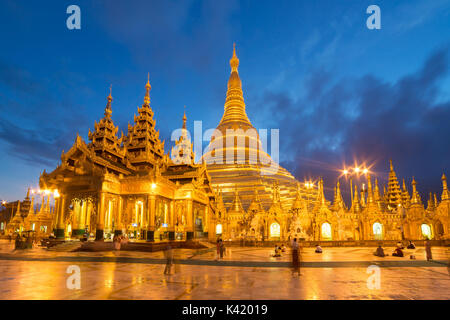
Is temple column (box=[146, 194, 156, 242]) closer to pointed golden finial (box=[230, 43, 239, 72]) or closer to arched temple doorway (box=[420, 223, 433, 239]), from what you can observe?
arched temple doorway (box=[420, 223, 433, 239])

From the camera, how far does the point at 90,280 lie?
9023mm

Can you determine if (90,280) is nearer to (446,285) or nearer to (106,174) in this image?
(446,285)

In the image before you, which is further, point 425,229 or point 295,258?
point 425,229

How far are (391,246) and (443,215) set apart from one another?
42.3 feet

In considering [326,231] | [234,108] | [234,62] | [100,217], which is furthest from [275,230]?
[234,62]

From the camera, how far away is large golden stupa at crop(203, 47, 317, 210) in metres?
56.6

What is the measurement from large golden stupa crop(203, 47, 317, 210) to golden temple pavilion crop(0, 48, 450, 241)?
44cm

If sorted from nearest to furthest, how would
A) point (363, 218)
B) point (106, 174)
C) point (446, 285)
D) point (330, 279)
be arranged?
point (446, 285), point (330, 279), point (106, 174), point (363, 218)

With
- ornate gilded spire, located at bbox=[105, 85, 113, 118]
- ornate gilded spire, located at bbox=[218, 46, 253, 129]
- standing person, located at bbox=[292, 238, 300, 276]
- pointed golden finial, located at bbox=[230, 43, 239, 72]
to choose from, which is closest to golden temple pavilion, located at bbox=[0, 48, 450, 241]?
ornate gilded spire, located at bbox=[105, 85, 113, 118]

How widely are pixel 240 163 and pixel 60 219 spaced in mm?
47685

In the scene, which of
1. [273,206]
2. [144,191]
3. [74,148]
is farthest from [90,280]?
[273,206]

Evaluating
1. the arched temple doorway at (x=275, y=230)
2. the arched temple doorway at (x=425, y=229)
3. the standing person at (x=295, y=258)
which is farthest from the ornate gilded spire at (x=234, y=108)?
the standing person at (x=295, y=258)

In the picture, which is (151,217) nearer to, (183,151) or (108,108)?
(183,151)

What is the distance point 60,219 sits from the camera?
78.3ft
